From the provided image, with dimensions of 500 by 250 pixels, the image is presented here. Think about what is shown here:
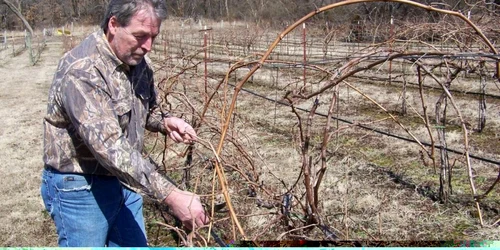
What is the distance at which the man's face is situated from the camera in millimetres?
1539

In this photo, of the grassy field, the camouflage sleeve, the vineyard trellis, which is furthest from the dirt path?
the camouflage sleeve

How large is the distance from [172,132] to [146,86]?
223 millimetres

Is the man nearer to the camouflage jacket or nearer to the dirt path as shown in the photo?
the camouflage jacket

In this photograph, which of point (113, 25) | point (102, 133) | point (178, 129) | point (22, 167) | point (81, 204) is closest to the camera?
point (102, 133)

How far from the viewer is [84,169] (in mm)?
1692

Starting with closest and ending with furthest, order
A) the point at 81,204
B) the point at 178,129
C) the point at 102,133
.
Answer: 1. the point at 102,133
2. the point at 81,204
3. the point at 178,129

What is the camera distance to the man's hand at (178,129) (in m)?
1.99

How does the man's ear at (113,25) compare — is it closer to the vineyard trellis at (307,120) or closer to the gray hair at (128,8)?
the gray hair at (128,8)

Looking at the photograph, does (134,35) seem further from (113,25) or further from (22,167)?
(22,167)

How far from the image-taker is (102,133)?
4.79ft

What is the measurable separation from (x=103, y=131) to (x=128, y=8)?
1.21 ft

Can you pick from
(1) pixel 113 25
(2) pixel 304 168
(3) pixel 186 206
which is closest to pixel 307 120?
(2) pixel 304 168

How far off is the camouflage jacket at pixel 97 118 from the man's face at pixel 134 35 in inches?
1.0

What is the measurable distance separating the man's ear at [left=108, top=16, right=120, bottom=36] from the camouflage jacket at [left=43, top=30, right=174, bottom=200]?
4 centimetres
